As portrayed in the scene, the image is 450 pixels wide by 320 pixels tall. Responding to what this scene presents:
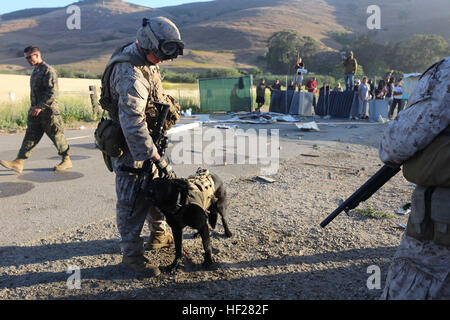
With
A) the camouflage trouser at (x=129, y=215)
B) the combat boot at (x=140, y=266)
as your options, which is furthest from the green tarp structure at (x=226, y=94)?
the combat boot at (x=140, y=266)

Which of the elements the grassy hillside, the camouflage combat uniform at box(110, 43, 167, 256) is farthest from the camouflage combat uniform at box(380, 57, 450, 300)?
the grassy hillside

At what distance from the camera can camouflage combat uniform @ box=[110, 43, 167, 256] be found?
267 centimetres

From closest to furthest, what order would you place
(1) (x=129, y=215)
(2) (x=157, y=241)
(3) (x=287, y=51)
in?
1. (1) (x=129, y=215)
2. (2) (x=157, y=241)
3. (3) (x=287, y=51)

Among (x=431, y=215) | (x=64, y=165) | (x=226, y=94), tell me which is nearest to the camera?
(x=431, y=215)

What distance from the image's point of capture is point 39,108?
5992 mm

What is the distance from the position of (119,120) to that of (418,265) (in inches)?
89.7

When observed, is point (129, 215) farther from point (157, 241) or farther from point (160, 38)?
point (160, 38)

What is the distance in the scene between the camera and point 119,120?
2.81 meters

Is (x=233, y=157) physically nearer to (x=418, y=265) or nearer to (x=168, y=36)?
(x=168, y=36)

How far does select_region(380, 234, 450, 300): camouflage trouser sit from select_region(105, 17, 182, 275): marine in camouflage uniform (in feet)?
6.14

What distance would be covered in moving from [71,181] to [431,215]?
560 cm

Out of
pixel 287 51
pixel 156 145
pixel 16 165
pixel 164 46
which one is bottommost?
pixel 16 165

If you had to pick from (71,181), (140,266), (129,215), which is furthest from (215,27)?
(140,266)
